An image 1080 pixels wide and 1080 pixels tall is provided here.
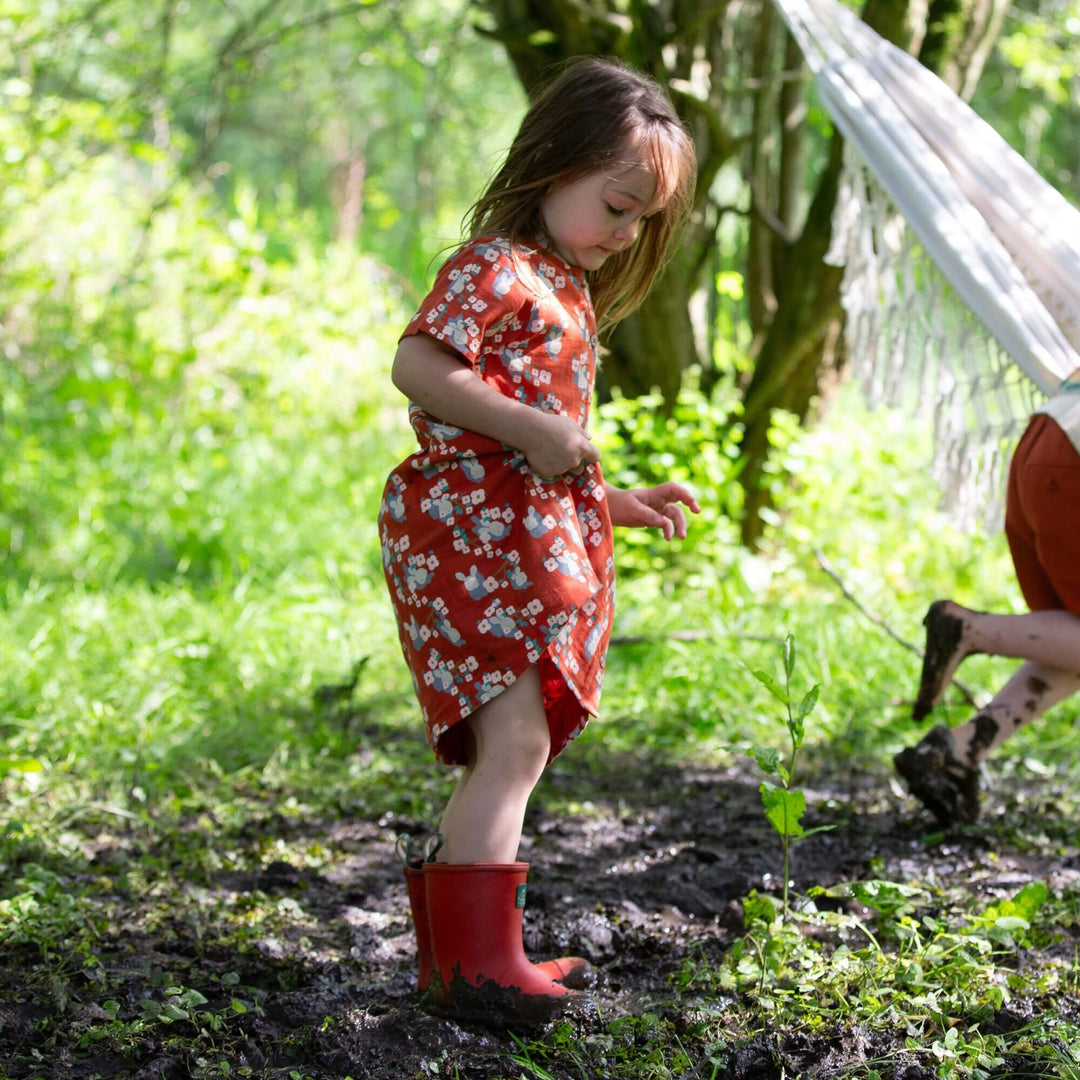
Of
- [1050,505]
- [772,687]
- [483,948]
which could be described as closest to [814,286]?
[1050,505]

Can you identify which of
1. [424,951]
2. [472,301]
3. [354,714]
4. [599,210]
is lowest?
[354,714]

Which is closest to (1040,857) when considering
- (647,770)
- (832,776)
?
(832,776)

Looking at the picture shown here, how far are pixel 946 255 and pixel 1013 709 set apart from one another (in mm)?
953

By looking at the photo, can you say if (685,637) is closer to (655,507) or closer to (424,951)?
(655,507)

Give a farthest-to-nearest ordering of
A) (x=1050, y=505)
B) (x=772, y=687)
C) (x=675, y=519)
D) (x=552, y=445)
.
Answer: (x=1050, y=505)
(x=675, y=519)
(x=772, y=687)
(x=552, y=445)

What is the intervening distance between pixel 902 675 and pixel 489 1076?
2131 millimetres

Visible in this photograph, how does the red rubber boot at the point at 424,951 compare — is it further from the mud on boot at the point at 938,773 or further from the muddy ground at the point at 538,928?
the mud on boot at the point at 938,773

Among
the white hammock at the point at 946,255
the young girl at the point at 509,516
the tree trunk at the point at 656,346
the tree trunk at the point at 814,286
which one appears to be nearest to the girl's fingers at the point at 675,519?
the young girl at the point at 509,516

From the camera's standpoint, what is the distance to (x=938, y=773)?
2.31 m

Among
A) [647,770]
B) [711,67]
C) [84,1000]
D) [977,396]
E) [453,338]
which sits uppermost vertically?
[711,67]

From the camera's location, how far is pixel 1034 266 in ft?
8.25

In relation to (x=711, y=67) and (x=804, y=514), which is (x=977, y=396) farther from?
(x=711, y=67)

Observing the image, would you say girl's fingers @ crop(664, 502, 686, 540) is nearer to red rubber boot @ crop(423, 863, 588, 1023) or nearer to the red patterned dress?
the red patterned dress

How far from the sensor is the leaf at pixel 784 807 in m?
1.67
